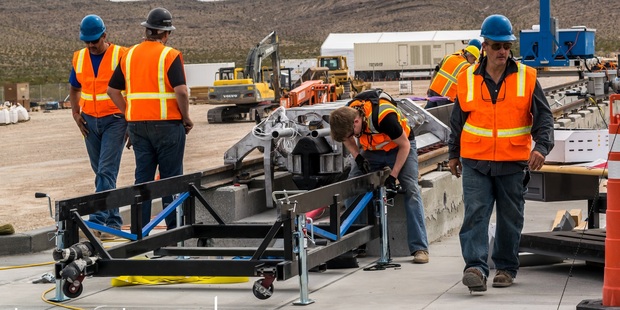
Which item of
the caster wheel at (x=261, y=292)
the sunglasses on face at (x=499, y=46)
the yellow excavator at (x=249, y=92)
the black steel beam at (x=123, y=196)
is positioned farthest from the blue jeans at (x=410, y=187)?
the yellow excavator at (x=249, y=92)

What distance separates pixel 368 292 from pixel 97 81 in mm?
4418

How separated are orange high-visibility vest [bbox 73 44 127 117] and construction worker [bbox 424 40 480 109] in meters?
5.14

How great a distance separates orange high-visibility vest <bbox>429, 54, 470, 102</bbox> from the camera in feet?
51.6

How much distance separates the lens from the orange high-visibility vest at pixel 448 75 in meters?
15.7

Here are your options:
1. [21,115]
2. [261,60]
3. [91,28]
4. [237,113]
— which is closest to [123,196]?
[91,28]

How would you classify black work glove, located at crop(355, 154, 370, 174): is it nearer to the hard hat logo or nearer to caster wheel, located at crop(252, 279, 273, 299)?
caster wheel, located at crop(252, 279, 273, 299)

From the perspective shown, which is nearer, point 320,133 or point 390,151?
point 390,151

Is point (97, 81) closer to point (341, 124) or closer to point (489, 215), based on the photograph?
point (341, 124)

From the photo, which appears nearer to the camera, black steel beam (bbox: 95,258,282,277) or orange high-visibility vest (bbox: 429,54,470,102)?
black steel beam (bbox: 95,258,282,277)

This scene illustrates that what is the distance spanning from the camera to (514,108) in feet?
28.1

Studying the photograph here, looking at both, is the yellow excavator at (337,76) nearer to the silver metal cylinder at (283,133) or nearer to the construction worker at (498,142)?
the silver metal cylinder at (283,133)

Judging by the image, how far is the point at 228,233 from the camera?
1032cm

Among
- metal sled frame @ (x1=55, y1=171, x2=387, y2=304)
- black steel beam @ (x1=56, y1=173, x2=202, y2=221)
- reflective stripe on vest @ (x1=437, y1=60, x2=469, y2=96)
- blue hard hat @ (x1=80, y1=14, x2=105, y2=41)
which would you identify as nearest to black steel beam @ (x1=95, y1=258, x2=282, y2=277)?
metal sled frame @ (x1=55, y1=171, x2=387, y2=304)

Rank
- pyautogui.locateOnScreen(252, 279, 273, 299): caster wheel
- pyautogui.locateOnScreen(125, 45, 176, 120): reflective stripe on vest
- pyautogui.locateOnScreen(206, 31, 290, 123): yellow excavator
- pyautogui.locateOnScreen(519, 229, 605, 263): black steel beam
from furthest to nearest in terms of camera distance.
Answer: pyautogui.locateOnScreen(206, 31, 290, 123): yellow excavator < pyautogui.locateOnScreen(125, 45, 176, 120): reflective stripe on vest < pyautogui.locateOnScreen(519, 229, 605, 263): black steel beam < pyautogui.locateOnScreen(252, 279, 273, 299): caster wheel
